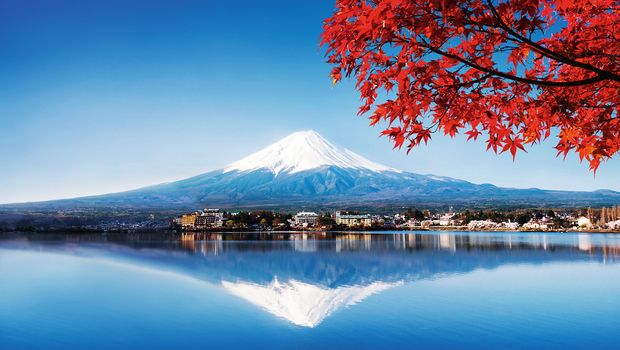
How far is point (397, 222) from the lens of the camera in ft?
231

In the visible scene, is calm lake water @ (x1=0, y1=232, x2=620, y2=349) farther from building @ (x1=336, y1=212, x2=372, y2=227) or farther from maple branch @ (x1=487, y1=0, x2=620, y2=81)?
building @ (x1=336, y1=212, x2=372, y2=227)

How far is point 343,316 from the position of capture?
29.2 ft

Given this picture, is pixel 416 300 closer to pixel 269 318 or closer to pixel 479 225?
pixel 269 318

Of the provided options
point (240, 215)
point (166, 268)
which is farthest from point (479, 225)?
point (166, 268)

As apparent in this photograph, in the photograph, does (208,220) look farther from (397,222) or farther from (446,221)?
(446,221)

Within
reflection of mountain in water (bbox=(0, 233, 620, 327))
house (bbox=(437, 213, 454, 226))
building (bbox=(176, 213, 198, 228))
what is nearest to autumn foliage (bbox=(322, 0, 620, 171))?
reflection of mountain in water (bbox=(0, 233, 620, 327))

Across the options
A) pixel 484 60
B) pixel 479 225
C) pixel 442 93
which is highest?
pixel 484 60

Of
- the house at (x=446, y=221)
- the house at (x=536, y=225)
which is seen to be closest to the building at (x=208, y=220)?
the house at (x=446, y=221)

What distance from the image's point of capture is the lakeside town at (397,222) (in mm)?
57281

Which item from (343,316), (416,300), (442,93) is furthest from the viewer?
(416,300)

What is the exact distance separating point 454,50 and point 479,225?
65.1 meters

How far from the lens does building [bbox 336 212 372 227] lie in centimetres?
6351

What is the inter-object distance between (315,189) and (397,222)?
40.6 metres

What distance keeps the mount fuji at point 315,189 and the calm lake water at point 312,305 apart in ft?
222
